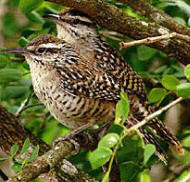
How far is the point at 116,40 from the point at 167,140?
0.71 m

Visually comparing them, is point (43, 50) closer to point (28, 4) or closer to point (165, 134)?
point (28, 4)

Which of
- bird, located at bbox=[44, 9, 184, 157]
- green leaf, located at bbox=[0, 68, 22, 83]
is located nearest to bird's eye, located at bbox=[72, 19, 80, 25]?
bird, located at bbox=[44, 9, 184, 157]

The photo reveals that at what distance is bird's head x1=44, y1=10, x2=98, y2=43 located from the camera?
138 inches

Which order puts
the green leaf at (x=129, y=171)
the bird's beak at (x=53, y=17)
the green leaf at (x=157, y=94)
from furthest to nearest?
the bird's beak at (x=53, y=17) < the green leaf at (x=157, y=94) < the green leaf at (x=129, y=171)

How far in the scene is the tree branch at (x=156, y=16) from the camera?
3.11 metres

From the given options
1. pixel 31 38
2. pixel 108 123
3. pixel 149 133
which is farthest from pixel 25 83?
pixel 149 133

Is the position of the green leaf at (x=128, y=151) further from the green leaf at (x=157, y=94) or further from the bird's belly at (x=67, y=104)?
the green leaf at (x=157, y=94)

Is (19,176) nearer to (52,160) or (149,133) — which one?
(52,160)

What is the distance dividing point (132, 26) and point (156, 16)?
0.49ft

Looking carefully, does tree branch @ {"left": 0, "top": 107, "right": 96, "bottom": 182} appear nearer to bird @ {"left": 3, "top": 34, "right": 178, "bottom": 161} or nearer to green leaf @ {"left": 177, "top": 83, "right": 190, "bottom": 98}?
bird @ {"left": 3, "top": 34, "right": 178, "bottom": 161}

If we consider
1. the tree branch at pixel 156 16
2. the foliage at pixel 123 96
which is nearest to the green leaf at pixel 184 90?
the foliage at pixel 123 96

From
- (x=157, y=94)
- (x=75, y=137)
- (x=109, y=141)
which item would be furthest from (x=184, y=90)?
(x=75, y=137)

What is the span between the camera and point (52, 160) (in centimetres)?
258

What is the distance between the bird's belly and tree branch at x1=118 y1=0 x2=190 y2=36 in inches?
18.4
